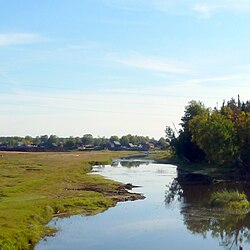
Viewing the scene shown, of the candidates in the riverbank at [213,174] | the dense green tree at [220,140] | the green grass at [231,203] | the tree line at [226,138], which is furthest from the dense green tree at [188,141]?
the green grass at [231,203]

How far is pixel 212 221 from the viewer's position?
3947 centimetres

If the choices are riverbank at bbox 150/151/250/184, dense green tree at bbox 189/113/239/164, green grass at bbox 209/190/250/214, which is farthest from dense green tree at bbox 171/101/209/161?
green grass at bbox 209/190/250/214

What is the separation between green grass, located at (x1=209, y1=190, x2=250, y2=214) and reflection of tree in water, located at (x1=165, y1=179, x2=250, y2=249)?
1.12 metres

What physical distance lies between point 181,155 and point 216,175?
102ft

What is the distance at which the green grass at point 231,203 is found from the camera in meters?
44.4

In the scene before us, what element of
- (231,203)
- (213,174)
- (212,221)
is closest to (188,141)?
(213,174)

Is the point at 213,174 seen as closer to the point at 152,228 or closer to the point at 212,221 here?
the point at 212,221

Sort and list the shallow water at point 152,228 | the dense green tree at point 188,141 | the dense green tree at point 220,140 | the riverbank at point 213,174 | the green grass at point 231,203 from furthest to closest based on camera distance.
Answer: the dense green tree at point 188,141, the dense green tree at point 220,140, the riverbank at point 213,174, the green grass at point 231,203, the shallow water at point 152,228

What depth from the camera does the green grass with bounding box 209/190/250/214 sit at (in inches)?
1748

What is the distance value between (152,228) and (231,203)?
1210 centimetres

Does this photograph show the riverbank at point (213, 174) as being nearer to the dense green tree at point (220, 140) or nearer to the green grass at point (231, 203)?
the dense green tree at point (220, 140)

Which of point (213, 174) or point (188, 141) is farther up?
point (188, 141)

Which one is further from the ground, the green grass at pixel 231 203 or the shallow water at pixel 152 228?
the green grass at pixel 231 203

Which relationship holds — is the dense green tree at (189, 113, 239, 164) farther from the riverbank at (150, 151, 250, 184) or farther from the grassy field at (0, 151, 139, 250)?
the grassy field at (0, 151, 139, 250)
